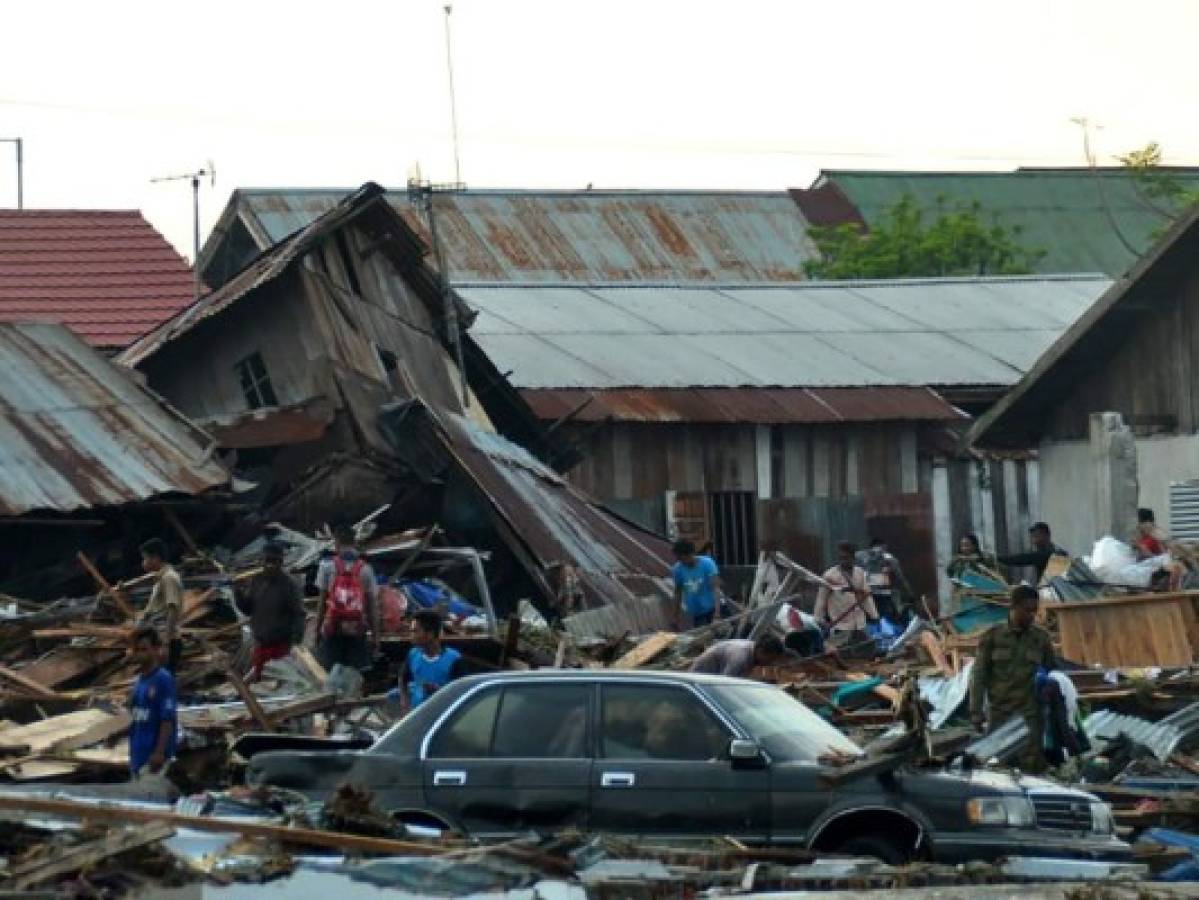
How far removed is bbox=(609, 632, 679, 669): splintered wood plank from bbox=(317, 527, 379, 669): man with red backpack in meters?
2.26

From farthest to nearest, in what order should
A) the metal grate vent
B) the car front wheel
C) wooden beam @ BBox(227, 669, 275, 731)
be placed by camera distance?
the metal grate vent → wooden beam @ BBox(227, 669, 275, 731) → the car front wheel

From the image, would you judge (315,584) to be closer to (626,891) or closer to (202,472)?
(202,472)

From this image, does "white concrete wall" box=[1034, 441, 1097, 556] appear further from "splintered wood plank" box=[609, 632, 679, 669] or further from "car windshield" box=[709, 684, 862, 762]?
"car windshield" box=[709, 684, 862, 762]

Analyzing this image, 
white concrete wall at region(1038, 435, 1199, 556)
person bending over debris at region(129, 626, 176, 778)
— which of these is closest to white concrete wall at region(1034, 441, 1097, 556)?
white concrete wall at region(1038, 435, 1199, 556)

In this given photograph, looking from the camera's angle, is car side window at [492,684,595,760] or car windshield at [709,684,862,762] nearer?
car windshield at [709,684,862,762]

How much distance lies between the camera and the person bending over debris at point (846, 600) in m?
28.4

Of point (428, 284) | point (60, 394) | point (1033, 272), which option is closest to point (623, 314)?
point (428, 284)

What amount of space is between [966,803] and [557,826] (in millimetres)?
2054

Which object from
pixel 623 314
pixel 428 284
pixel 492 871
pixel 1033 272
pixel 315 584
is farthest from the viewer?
pixel 1033 272

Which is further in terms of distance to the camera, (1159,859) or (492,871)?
(1159,859)

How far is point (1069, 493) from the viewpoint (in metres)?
31.8

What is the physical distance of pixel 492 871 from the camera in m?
12.2

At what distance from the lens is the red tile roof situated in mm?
40938

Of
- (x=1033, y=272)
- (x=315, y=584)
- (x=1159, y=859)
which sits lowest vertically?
(x=1159, y=859)
